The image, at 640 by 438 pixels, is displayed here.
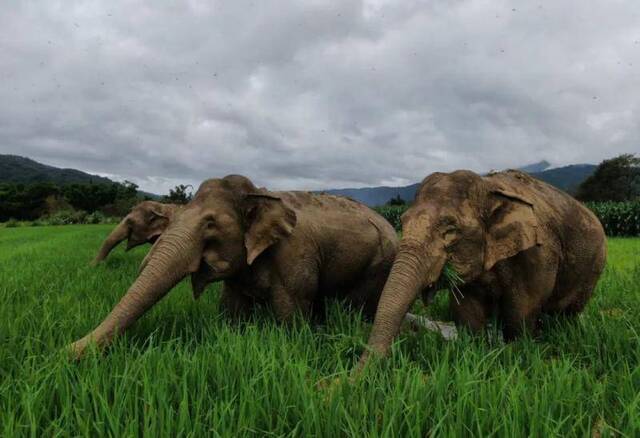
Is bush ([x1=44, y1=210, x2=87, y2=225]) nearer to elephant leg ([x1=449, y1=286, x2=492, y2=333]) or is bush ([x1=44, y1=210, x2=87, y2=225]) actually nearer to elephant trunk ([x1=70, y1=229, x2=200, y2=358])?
elephant trunk ([x1=70, y1=229, x2=200, y2=358])

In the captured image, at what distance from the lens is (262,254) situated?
369 centimetres

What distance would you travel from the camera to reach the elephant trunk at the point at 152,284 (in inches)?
106

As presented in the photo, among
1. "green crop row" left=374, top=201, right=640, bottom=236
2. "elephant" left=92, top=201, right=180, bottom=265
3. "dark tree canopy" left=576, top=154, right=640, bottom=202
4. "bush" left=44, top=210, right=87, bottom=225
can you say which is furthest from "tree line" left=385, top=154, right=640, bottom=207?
"elephant" left=92, top=201, right=180, bottom=265

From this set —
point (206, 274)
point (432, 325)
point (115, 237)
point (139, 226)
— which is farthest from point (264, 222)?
point (115, 237)

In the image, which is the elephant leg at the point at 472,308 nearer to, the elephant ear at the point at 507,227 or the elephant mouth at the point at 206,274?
the elephant ear at the point at 507,227

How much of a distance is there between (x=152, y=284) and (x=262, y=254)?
98cm

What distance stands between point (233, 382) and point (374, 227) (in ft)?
8.81

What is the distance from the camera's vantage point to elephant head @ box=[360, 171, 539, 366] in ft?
9.45

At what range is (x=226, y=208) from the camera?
3488mm

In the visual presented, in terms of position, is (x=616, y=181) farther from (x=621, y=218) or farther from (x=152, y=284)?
(x=152, y=284)

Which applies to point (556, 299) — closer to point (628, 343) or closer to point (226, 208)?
point (628, 343)

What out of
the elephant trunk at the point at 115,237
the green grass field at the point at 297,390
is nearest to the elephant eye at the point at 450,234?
the green grass field at the point at 297,390

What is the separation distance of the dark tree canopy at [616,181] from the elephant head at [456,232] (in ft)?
225

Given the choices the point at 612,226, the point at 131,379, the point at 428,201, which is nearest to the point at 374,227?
the point at 428,201
